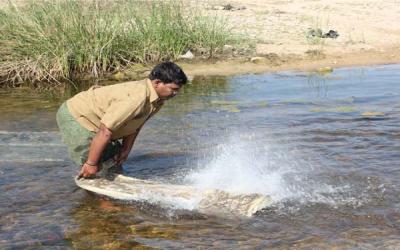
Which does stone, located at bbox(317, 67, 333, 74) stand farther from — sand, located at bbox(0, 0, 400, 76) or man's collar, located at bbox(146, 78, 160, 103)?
man's collar, located at bbox(146, 78, 160, 103)

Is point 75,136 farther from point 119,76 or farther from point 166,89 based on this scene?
point 119,76

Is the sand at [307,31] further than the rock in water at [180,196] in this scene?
Yes

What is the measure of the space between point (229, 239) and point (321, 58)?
9.18 metres

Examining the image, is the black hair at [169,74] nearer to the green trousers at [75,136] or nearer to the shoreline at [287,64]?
the green trousers at [75,136]

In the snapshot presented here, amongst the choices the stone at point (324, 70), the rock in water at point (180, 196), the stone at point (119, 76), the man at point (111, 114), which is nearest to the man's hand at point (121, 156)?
the man at point (111, 114)

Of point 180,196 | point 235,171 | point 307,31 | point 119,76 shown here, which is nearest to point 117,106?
point 180,196

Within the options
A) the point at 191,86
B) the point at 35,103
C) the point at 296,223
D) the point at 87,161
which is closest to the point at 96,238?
the point at 87,161

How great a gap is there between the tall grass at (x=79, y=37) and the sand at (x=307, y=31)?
39.0 inches

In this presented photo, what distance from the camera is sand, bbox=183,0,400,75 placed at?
1194cm

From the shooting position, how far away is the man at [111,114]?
13.7 ft

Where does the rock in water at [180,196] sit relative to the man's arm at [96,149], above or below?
below

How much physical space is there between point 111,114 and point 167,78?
478 mm

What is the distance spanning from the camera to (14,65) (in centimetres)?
991

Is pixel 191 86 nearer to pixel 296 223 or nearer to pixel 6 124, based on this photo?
pixel 6 124
